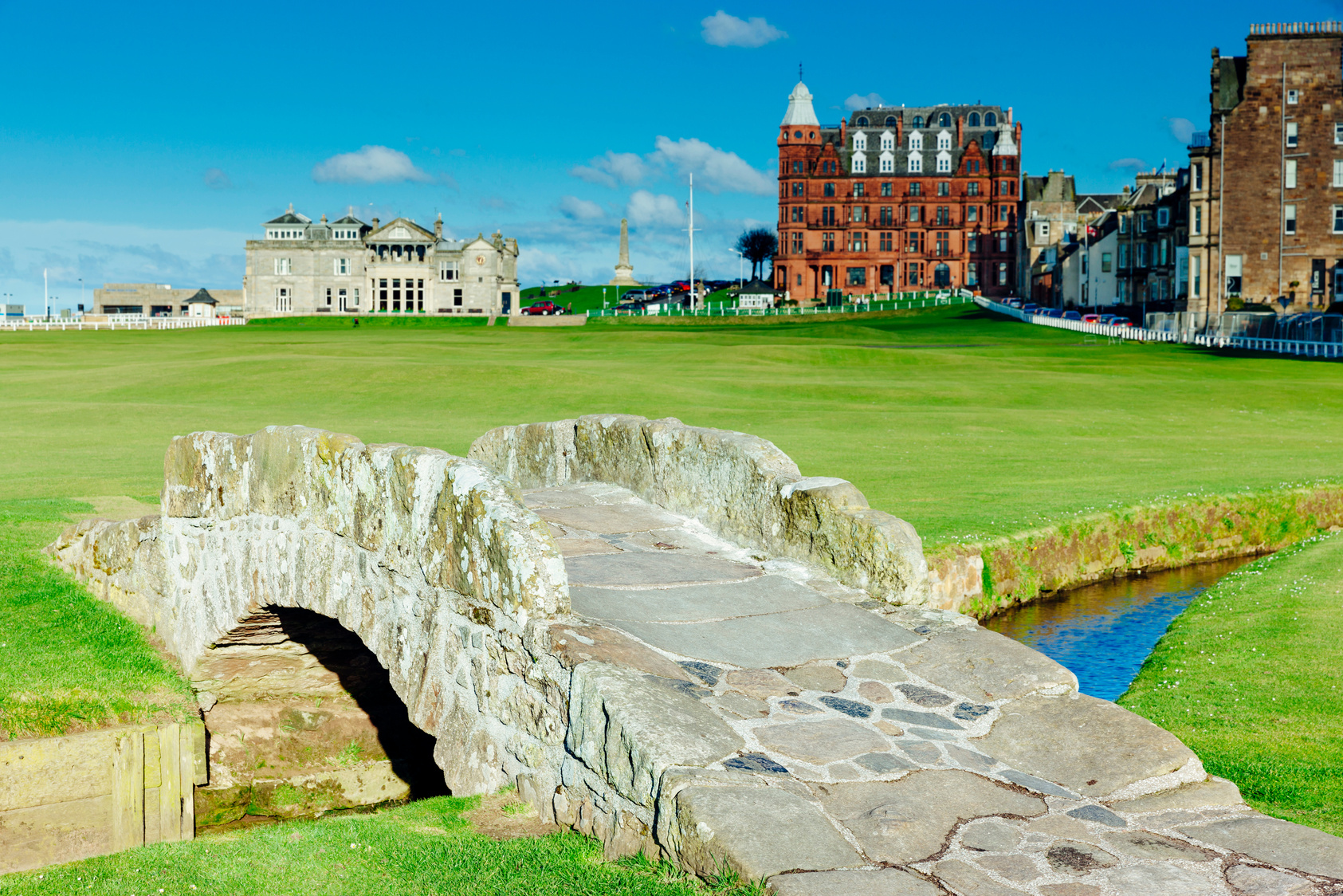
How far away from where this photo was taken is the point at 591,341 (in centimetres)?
6519

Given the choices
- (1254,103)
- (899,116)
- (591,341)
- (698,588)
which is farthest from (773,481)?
(899,116)

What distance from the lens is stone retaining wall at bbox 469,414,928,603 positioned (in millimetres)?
8344

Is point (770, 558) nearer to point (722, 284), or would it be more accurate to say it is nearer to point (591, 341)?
point (591, 341)

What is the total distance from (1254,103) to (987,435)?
56193 millimetres

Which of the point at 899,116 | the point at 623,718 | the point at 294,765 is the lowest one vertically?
the point at 294,765

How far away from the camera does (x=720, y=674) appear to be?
6.84m

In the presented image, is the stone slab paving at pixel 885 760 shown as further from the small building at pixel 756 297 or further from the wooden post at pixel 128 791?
the small building at pixel 756 297

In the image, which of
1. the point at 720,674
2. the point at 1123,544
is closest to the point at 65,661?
the point at 720,674

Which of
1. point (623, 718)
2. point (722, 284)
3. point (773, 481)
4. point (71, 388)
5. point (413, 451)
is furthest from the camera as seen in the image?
point (722, 284)

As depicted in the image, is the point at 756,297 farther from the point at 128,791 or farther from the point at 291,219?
the point at 128,791

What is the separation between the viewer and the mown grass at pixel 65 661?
9.21 m

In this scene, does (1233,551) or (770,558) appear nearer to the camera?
(770,558)

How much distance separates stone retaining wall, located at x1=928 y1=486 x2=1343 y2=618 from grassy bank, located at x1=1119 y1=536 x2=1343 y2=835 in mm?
2074

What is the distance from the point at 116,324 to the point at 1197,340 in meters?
83.5
